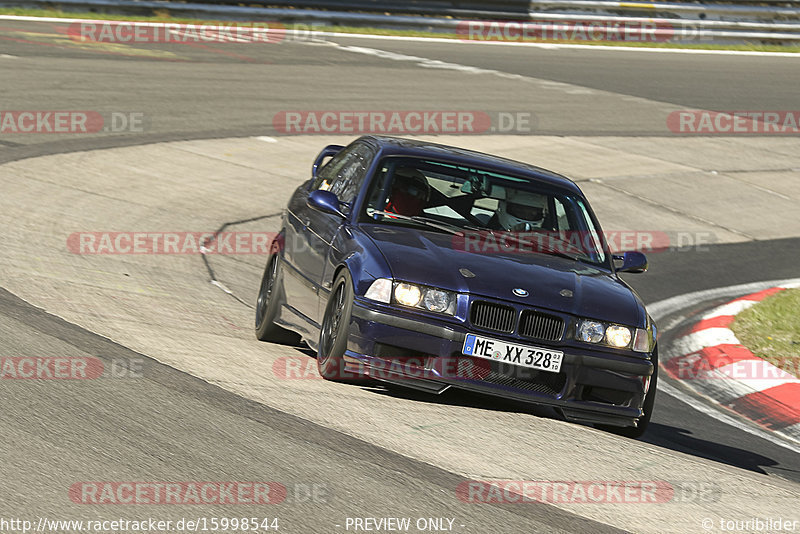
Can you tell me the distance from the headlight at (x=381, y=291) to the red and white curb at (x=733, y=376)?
324cm

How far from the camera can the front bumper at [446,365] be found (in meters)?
6.45

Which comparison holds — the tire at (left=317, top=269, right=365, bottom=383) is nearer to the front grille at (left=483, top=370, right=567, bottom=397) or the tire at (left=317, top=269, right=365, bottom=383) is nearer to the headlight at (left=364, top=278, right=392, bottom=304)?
the headlight at (left=364, top=278, right=392, bottom=304)

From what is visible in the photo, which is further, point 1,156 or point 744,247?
point 744,247

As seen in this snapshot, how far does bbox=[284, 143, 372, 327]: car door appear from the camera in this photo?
757 cm

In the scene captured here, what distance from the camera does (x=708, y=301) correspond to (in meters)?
12.2

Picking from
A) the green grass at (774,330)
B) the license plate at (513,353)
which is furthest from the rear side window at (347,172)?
the green grass at (774,330)

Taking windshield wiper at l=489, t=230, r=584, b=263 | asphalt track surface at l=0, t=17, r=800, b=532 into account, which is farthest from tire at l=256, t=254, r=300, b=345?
windshield wiper at l=489, t=230, r=584, b=263

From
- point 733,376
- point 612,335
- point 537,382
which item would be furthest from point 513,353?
point 733,376

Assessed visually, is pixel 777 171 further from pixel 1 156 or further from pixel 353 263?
→ pixel 353 263

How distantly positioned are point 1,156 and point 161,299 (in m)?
5.80

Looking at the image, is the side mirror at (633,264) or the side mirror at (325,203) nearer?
the side mirror at (325,203)

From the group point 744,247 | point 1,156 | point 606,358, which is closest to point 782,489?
point 606,358

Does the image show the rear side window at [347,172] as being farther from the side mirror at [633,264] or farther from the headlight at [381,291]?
the side mirror at [633,264]

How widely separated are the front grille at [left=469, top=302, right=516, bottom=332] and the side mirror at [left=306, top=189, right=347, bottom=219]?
1385mm
